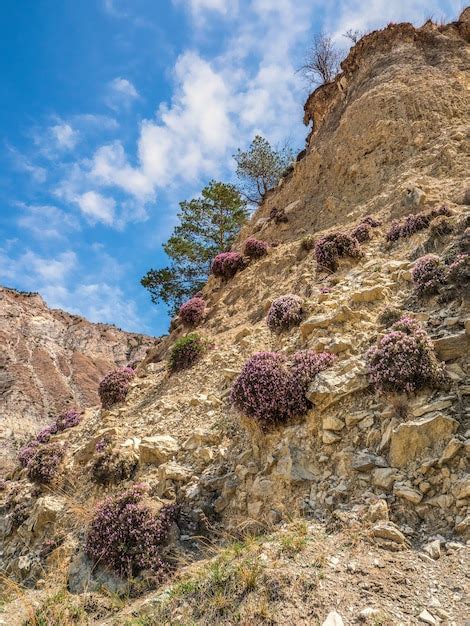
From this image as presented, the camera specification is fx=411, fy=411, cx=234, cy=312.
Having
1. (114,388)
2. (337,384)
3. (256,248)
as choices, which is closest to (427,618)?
(337,384)

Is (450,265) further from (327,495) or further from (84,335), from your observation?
(84,335)

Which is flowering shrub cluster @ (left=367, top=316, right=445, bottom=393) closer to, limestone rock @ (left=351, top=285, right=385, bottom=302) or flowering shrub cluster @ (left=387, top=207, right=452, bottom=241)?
limestone rock @ (left=351, top=285, right=385, bottom=302)

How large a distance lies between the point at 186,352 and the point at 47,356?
3308 cm

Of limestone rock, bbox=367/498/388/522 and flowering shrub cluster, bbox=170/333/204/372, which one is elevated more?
flowering shrub cluster, bbox=170/333/204/372

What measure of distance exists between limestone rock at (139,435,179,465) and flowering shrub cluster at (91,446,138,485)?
39 cm

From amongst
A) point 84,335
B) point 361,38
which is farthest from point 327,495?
point 84,335

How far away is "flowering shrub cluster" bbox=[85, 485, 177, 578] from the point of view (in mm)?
7270

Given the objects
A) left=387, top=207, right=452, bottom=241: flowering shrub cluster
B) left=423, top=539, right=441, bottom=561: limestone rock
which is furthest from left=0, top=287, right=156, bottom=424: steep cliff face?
left=423, top=539, right=441, bottom=561: limestone rock

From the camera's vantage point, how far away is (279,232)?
2073cm

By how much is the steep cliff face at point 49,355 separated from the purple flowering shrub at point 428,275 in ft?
108

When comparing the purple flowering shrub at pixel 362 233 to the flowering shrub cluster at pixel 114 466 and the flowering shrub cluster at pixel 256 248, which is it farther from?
the flowering shrub cluster at pixel 114 466

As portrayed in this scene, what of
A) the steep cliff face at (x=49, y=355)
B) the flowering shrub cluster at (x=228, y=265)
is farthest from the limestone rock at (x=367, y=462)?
the steep cliff face at (x=49, y=355)

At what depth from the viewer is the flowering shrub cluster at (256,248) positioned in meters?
19.7

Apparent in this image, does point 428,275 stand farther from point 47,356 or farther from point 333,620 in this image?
point 47,356
